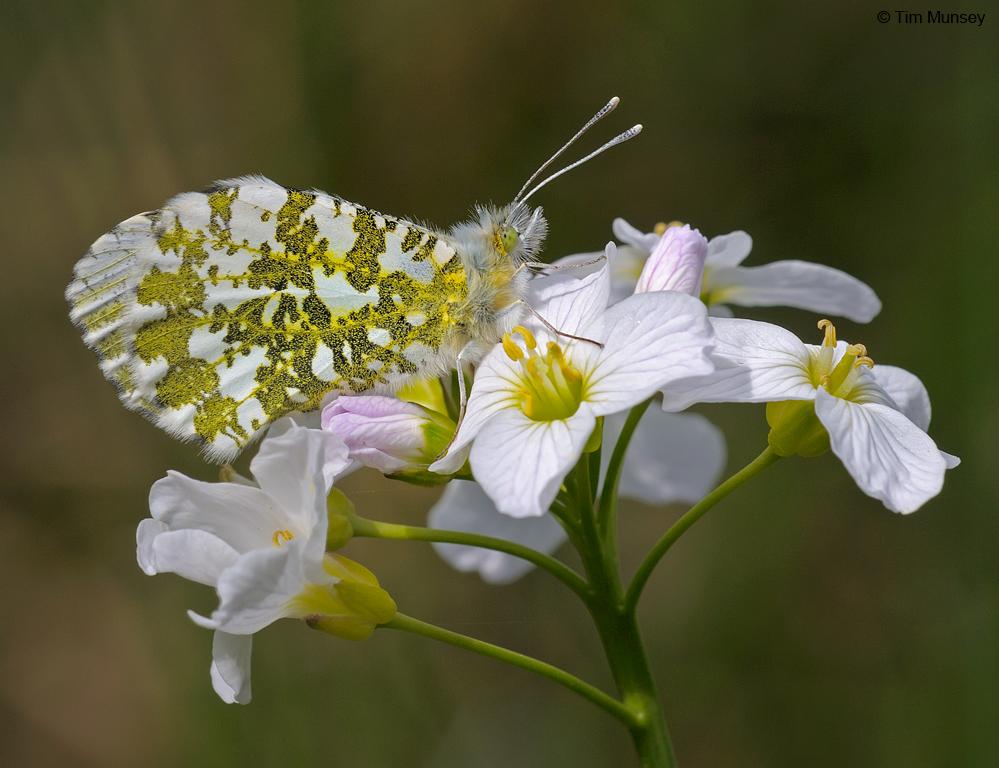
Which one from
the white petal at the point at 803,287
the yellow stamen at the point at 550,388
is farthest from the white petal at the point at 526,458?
the white petal at the point at 803,287

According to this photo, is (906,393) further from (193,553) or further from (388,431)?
(193,553)

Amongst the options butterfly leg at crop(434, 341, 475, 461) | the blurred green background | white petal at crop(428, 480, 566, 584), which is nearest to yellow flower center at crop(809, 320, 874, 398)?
butterfly leg at crop(434, 341, 475, 461)

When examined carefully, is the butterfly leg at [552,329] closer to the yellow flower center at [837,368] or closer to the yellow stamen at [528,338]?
the yellow stamen at [528,338]

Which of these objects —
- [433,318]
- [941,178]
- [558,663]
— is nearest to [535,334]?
[433,318]
